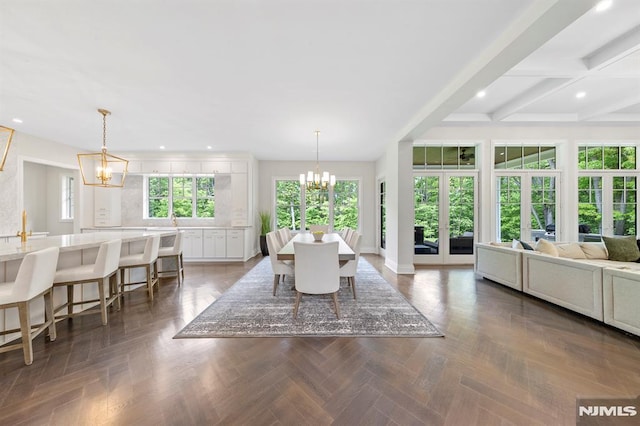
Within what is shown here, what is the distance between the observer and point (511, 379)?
179 centimetres

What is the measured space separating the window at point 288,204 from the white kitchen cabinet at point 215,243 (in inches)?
67.5

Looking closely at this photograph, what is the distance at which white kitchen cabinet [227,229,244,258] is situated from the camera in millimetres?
5883

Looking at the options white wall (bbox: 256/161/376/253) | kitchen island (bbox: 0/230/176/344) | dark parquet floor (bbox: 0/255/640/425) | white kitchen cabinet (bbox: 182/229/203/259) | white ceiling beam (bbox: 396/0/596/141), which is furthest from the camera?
white wall (bbox: 256/161/376/253)

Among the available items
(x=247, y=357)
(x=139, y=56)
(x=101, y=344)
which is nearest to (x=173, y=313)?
(x=101, y=344)

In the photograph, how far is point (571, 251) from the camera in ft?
12.9

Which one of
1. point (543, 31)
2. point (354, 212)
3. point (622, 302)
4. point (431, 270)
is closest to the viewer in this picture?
point (543, 31)

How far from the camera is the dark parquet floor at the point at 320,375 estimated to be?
58.6 inches

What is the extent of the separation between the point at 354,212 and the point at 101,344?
19.6 ft

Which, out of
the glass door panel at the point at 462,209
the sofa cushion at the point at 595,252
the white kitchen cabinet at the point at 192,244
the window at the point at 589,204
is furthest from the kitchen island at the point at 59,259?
the window at the point at 589,204

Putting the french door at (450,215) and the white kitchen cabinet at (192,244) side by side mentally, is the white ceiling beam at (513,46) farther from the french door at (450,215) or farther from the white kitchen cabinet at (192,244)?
the white kitchen cabinet at (192,244)

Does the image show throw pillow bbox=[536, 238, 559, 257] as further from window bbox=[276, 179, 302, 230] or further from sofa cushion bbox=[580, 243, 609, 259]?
window bbox=[276, 179, 302, 230]

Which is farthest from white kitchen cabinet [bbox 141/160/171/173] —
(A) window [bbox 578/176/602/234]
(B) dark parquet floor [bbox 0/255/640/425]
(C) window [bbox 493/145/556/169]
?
(A) window [bbox 578/176/602/234]

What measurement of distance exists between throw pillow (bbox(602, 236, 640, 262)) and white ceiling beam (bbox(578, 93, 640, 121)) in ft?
8.02

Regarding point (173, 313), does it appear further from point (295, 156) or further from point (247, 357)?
point (295, 156)
